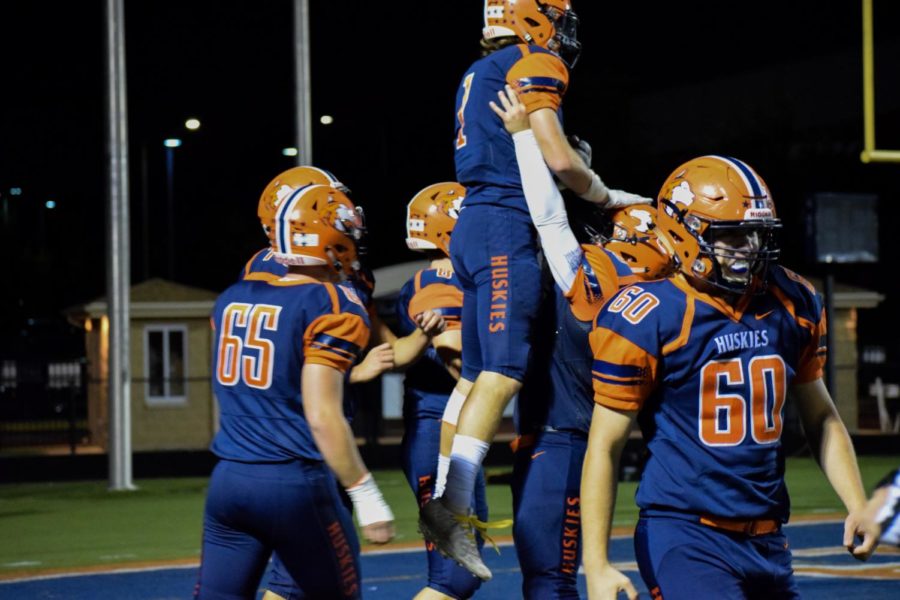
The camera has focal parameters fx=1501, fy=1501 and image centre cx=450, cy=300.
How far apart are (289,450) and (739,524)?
1.76 meters

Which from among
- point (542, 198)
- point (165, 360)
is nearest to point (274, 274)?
point (542, 198)

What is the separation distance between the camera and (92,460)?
82.6 ft

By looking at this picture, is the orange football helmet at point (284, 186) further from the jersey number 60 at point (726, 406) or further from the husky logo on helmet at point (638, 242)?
the jersey number 60 at point (726, 406)

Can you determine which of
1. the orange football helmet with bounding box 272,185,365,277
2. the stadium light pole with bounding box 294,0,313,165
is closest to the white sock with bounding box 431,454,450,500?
the orange football helmet with bounding box 272,185,365,277

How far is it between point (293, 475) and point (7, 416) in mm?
27296

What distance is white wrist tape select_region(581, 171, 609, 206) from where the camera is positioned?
20.5 feet

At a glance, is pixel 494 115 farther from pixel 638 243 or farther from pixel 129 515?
pixel 129 515

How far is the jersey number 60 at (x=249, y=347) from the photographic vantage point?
5641 millimetres

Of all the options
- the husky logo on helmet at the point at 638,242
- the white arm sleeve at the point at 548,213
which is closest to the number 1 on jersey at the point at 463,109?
the white arm sleeve at the point at 548,213

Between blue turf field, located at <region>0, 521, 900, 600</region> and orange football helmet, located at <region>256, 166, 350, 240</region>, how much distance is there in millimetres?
3227

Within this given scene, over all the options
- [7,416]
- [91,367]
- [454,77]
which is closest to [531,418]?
[91,367]

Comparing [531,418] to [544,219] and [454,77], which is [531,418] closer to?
[544,219]

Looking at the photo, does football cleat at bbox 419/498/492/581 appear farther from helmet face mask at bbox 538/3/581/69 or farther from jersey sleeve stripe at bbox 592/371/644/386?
helmet face mask at bbox 538/3/581/69

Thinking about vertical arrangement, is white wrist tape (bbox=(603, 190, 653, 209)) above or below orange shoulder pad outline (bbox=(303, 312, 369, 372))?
above
